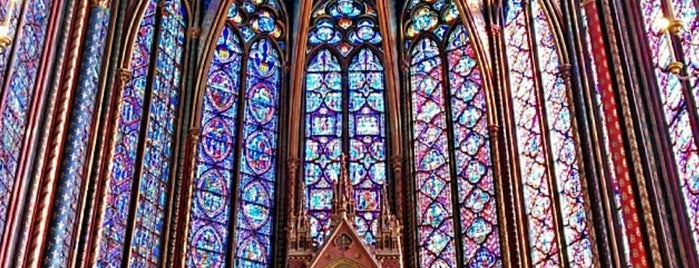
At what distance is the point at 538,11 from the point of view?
624 inches

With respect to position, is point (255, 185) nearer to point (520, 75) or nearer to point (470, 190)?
point (470, 190)

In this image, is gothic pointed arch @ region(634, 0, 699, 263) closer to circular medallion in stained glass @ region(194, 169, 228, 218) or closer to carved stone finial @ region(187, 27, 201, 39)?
circular medallion in stained glass @ region(194, 169, 228, 218)

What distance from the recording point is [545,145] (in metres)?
14.7

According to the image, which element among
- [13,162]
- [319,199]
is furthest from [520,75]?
[13,162]

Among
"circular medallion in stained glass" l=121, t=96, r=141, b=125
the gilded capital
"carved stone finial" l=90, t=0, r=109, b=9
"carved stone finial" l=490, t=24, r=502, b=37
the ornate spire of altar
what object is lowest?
the ornate spire of altar

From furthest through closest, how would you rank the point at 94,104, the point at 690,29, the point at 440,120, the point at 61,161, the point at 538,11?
1. the point at 440,120
2. the point at 538,11
3. the point at 94,104
4. the point at 61,161
5. the point at 690,29

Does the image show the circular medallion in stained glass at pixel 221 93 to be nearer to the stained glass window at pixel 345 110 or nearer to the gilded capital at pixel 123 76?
the stained glass window at pixel 345 110

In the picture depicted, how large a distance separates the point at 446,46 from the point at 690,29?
7755mm

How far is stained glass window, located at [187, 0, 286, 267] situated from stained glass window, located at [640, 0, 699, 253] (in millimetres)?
7354

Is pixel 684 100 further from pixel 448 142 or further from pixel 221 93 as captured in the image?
pixel 221 93

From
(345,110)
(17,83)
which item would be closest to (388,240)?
(345,110)

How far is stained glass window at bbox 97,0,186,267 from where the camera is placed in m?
13.9

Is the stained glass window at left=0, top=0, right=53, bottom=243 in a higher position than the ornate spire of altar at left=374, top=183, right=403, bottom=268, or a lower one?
higher

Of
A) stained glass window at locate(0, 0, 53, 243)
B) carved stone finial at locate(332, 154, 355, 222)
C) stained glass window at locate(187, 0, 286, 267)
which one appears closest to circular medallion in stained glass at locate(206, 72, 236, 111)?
stained glass window at locate(187, 0, 286, 267)
